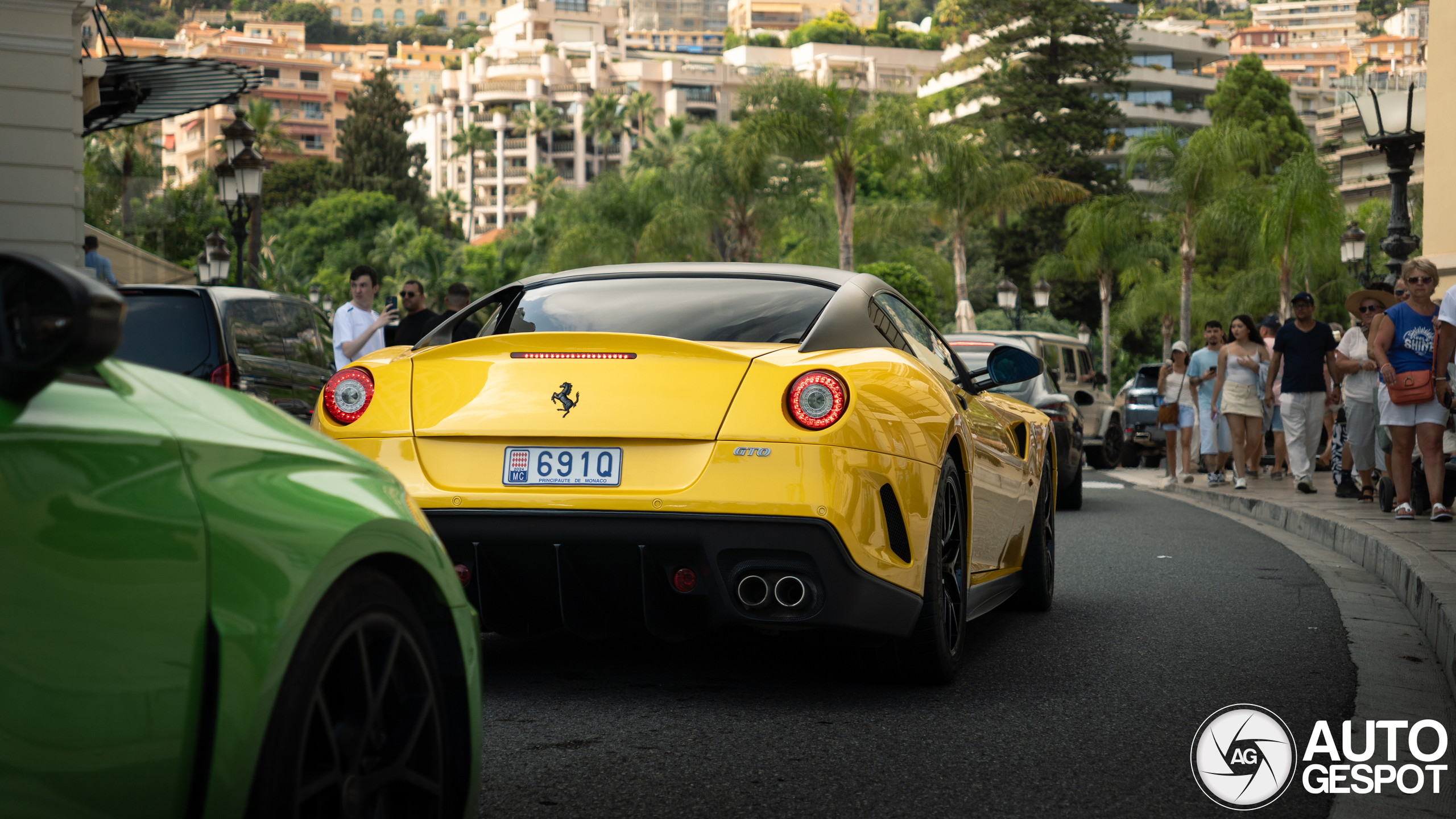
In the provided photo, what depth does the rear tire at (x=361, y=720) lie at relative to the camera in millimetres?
2201

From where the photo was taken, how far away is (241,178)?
2255 cm

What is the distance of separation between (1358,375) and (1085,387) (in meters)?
6.41

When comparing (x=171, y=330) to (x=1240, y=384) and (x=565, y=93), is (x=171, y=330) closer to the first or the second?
(x=1240, y=384)

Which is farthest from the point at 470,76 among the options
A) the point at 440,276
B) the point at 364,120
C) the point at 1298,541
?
the point at 1298,541

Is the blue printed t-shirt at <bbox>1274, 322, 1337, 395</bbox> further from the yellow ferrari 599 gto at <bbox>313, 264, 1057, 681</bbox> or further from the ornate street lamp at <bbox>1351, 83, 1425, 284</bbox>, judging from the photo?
the yellow ferrari 599 gto at <bbox>313, 264, 1057, 681</bbox>

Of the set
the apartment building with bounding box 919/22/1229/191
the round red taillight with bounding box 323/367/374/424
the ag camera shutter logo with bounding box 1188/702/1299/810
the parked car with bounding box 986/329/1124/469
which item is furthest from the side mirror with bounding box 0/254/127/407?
the apartment building with bounding box 919/22/1229/191

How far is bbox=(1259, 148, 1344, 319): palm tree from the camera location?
45594mm

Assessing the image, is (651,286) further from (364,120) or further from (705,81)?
(705,81)

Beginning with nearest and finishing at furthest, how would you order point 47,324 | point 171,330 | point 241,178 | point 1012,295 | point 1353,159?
point 47,324 < point 171,330 < point 241,178 < point 1012,295 < point 1353,159

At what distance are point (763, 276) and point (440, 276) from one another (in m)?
86.7

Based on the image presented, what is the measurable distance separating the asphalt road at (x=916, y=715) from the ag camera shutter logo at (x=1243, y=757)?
0.16 ft

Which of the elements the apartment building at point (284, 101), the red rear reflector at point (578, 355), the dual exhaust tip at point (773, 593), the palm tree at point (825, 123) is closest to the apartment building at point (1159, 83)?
the palm tree at point (825, 123)

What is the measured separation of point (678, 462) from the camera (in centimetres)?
440

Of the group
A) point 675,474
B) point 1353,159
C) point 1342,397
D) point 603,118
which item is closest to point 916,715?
point 675,474
